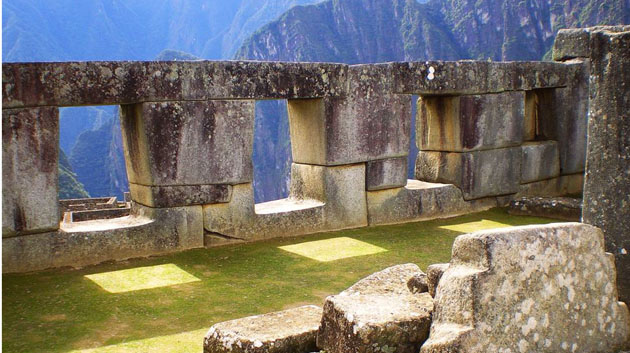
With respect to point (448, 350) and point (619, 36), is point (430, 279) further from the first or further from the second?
point (619, 36)

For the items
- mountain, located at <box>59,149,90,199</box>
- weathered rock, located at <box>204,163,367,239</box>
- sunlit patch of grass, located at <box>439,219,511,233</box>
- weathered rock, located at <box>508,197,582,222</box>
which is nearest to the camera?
weathered rock, located at <box>204,163,367,239</box>

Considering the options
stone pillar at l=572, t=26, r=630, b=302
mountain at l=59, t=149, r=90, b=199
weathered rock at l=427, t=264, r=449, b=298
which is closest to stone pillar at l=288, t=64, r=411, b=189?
weathered rock at l=427, t=264, r=449, b=298

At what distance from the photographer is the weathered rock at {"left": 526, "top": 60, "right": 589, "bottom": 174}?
9.04 m

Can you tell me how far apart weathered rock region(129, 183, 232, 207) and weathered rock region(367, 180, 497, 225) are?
1.78 metres

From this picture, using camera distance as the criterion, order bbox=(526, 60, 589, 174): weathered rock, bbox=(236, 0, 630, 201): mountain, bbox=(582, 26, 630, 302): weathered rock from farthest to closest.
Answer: bbox=(236, 0, 630, 201): mountain < bbox=(526, 60, 589, 174): weathered rock < bbox=(582, 26, 630, 302): weathered rock

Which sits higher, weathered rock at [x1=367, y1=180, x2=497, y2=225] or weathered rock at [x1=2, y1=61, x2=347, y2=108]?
weathered rock at [x1=2, y1=61, x2=347, y2=108]

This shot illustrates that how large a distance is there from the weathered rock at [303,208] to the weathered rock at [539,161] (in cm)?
256

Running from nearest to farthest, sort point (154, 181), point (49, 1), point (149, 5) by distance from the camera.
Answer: point (154, 181) → point (49, 1) → point (149, 5)

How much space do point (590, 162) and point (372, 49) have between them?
92756mm

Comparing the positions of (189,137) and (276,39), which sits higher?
(276,39)

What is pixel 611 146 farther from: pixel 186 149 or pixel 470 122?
pixel 470 122

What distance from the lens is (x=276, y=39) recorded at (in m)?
96.8

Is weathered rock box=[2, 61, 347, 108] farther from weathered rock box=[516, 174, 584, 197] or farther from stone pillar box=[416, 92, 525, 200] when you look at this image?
weathered rock box=[516, 174, 584, 197]

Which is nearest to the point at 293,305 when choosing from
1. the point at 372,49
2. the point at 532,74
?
the point at 532,74
